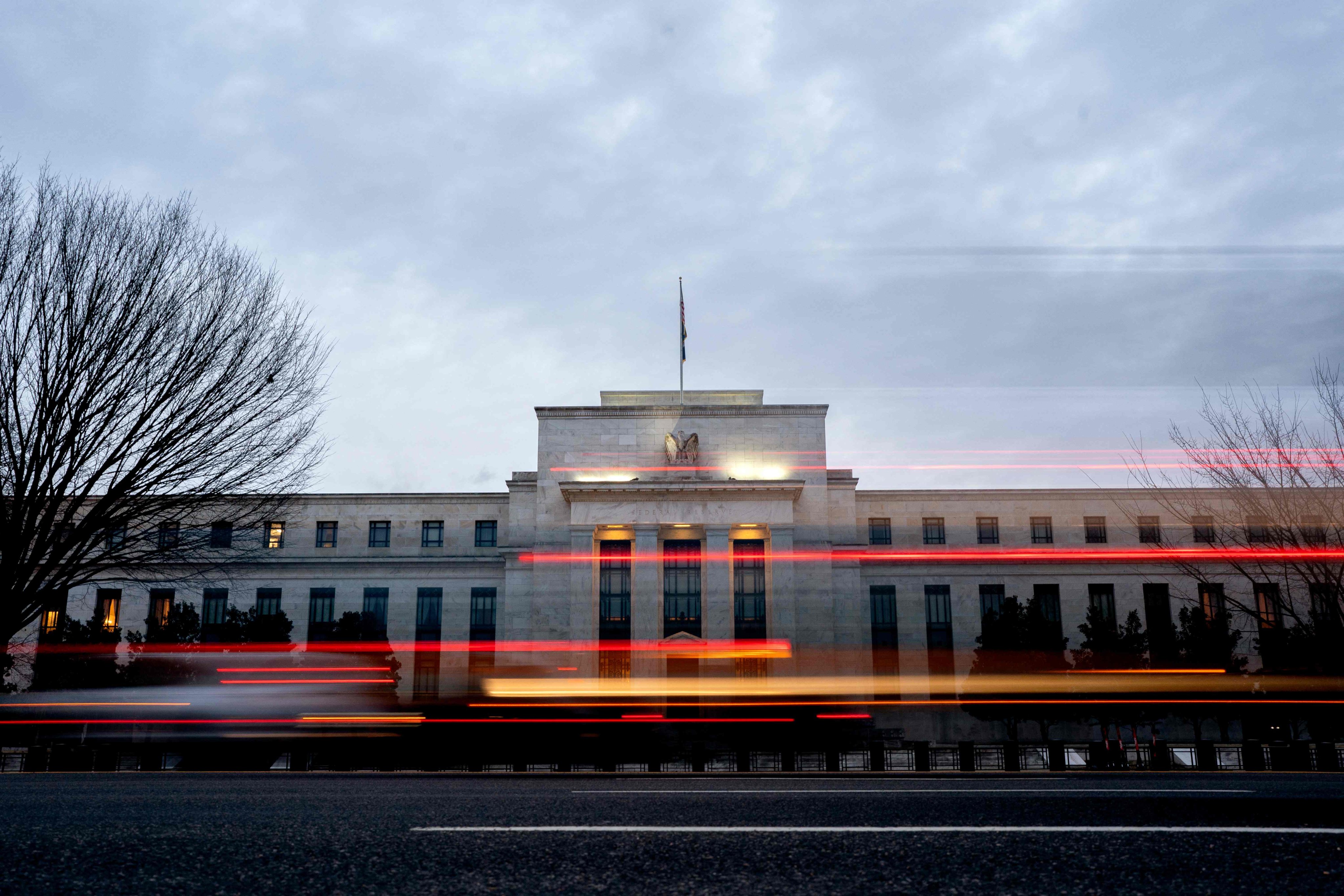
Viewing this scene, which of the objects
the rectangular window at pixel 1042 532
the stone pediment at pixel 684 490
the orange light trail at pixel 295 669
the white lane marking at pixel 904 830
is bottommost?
the orange light trail at pixel 295 669

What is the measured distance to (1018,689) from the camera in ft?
130

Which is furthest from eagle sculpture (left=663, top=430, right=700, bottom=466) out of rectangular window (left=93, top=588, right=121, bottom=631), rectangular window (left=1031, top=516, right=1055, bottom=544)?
rectangular window (left=93, top=588, right=121, bottom=631)

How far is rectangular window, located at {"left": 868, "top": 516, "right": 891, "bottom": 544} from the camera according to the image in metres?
53.8

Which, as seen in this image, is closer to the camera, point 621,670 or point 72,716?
point 72,716

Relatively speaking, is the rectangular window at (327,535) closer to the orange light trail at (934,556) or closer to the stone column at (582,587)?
the orange light trail at (934,556)

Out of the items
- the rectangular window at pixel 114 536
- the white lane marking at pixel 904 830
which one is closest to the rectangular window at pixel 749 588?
the rectangular window at pixel 114 536

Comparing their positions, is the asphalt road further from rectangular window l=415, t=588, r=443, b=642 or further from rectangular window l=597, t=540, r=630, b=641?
rectangular window l=415, t=588, r=443, b=642

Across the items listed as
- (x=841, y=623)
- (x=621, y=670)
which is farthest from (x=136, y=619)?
(x=841, y=623)

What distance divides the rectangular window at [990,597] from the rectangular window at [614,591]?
1886 cm

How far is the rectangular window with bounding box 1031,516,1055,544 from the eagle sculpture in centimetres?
1891

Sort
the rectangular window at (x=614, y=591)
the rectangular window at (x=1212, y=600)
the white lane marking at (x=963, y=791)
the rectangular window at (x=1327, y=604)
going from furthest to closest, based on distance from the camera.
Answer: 1. the rectangular window at (x=614, y=591)
2. the rectangular window at (x=1212, y=600)
3. the rectangular window at (x=1327, y=604)
4. the white lane marking at (x=963, y=791)

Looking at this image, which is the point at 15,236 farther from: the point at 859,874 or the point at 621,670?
the point at 621,670

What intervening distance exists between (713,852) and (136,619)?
57125 millimetres

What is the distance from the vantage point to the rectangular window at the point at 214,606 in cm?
5316
